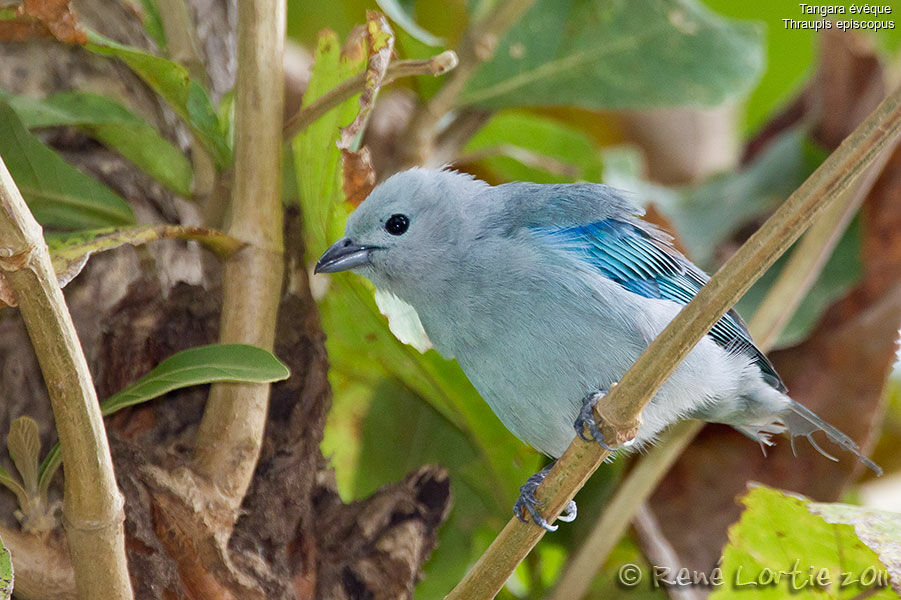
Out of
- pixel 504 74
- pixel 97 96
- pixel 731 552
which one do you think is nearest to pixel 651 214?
pixel 504 74

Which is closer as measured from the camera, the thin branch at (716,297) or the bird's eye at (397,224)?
the thin branch at (716,297)

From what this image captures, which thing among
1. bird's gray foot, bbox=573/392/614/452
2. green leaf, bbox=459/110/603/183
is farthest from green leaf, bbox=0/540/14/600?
green leaf, bbox=459/110/603/183

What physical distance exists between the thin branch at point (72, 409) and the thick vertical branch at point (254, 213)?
38 centimetres

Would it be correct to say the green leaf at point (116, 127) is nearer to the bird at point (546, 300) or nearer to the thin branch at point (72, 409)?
the bird at point (546, 300)

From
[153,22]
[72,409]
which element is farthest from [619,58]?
[72,409]

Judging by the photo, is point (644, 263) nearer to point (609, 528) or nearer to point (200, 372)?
point (609, 528)

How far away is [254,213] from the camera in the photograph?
203 centimetres

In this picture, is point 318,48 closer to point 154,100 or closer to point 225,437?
point 154,100

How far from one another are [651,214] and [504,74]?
66 cm

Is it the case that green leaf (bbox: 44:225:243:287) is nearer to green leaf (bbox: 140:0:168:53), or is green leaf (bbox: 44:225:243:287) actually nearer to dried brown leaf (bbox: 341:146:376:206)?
dried brown leaf (bbox: 341:146:376:206)

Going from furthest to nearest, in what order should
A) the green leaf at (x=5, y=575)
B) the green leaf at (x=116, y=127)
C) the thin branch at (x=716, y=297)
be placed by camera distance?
the green leaf at (x=116, y=127) → the green leaf at (x=5, y=575) → the thin branch at (x=716, y=297)

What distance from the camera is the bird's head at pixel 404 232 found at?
2.32m

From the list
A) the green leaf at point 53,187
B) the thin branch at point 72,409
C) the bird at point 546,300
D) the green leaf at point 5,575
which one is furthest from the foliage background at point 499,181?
the green leaf at point 5,575

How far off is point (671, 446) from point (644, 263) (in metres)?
0.62
